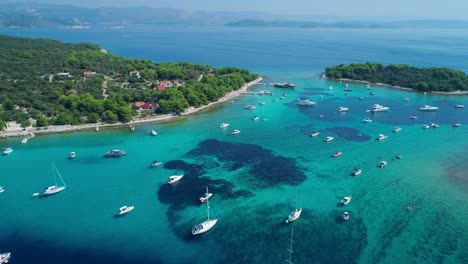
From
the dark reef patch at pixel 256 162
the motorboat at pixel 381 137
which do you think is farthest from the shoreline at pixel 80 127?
the motorboat at pixel 381 137

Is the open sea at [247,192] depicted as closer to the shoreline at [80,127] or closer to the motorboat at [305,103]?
the shoreline at [80,127]

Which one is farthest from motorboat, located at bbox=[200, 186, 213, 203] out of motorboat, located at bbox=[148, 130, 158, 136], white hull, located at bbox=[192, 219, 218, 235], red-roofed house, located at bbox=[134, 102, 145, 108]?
red-roofed house, located at bbox=[134, 102, 145, 108]

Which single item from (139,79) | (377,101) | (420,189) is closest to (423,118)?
(377,101)

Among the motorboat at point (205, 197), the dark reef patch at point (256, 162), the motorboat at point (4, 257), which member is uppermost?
the dark reef patch at point (256, 162)

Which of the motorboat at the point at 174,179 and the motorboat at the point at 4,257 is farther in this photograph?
the motorboat at the point at 174,179

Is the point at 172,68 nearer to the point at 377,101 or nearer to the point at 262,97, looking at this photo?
the point at 262,97

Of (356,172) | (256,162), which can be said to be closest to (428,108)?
(356,172)

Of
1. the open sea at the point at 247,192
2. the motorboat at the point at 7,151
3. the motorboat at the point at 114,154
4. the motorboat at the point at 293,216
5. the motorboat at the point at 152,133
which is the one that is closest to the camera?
the open sea at the point at 247,192
